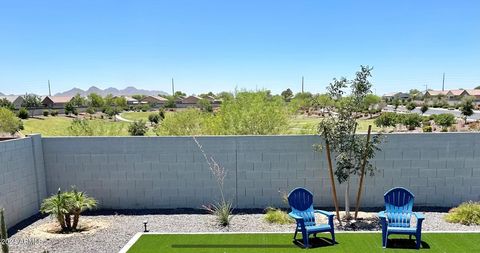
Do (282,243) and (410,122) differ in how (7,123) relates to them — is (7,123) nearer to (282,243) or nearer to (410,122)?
(282,243)

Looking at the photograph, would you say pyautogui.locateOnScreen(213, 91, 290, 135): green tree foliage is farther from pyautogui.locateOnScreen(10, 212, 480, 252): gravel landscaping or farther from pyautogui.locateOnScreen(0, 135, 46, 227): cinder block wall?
pyautogui.locateOnScreen(0, 135, 46, 227): cinder block wall

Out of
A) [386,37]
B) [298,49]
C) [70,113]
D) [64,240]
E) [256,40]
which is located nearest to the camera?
[64,240]

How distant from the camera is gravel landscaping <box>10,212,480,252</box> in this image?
20.1 ft

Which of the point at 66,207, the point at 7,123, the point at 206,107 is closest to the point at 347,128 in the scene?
the point at 66,207

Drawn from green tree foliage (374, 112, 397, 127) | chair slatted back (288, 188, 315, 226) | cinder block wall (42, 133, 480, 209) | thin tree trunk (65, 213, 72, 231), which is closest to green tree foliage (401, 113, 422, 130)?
green tree foliage (374, 112, 397, 127)

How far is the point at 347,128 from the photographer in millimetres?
6992

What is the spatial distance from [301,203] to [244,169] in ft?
6.31

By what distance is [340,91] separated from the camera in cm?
700

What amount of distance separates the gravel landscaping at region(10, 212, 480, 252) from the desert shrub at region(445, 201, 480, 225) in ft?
0.59

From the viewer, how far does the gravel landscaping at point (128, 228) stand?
20.1ft

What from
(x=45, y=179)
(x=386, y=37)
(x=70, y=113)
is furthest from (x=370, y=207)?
(x=70, y=113)

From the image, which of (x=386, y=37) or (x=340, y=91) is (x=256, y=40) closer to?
(x=386, y=37)

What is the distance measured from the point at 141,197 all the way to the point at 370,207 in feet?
17.1

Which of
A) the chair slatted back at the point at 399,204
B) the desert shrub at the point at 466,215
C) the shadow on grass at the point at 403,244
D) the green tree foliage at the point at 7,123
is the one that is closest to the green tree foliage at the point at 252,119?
the chair slatted back at the point at 399,204
